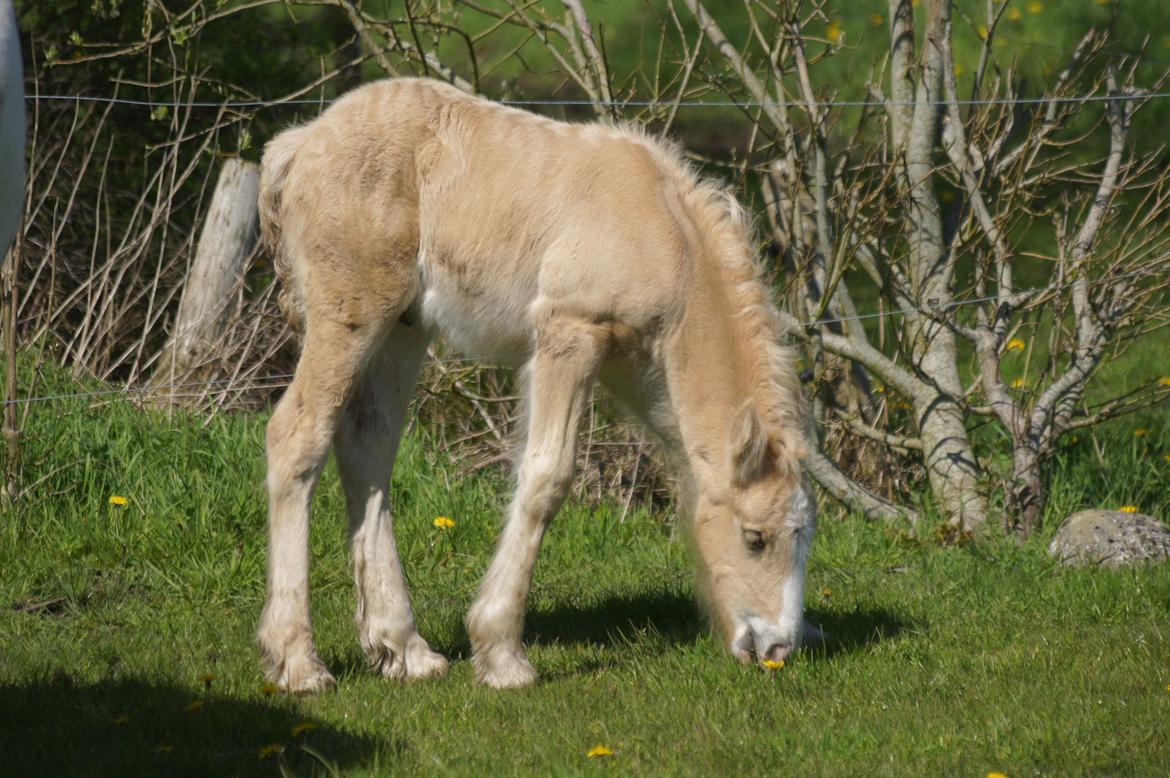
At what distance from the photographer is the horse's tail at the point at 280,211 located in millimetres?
4957

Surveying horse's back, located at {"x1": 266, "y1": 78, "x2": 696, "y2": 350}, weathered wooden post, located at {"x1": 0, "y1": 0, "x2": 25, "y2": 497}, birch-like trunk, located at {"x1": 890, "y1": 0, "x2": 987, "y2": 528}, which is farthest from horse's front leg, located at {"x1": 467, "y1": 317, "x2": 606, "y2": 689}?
birch-like trunk, located at {"x1": 890, "y1": 0, "x2": 987, "y2": 528}

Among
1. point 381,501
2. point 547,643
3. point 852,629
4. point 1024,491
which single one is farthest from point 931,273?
point 381,501

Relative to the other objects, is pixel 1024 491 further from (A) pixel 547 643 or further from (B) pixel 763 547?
(A) pixel 547 643

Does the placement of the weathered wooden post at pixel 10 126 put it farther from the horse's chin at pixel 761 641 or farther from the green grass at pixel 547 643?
the horse's chin at pixel 761 641

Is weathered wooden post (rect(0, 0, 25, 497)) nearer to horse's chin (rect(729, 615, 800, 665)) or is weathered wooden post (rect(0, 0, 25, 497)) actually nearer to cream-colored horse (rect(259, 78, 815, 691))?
cream-colored horse (rect(259, 78, 815, 691))

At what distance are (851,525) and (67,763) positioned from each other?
3877mm

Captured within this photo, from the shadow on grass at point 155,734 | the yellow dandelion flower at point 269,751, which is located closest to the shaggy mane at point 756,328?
the shadow on grass at point 155,734

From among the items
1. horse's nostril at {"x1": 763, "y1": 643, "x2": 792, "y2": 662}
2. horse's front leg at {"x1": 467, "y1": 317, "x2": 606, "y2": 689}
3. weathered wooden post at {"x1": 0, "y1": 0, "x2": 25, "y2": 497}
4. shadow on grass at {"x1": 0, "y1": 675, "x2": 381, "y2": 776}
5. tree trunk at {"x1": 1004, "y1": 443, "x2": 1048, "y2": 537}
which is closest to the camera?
weathered wooden post at {"x1": 0, "y1": 0, "x2": 25, "y2": 497}

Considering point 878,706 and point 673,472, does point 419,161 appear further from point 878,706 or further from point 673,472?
point 878,706

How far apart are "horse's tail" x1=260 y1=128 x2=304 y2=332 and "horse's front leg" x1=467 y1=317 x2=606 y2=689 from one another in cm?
91

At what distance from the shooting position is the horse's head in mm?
4816

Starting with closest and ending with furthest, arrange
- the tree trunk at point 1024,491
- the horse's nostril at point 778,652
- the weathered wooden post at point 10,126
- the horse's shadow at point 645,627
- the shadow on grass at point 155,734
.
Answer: the weathered wooden post at point 10,126, the shadow on grass at point 155,734, the horse's nostril at point 778,652, the horse's shadow at point 645,627, the tree trunk at point 1024,491

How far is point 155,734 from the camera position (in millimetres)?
4105

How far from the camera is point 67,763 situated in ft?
12.5
